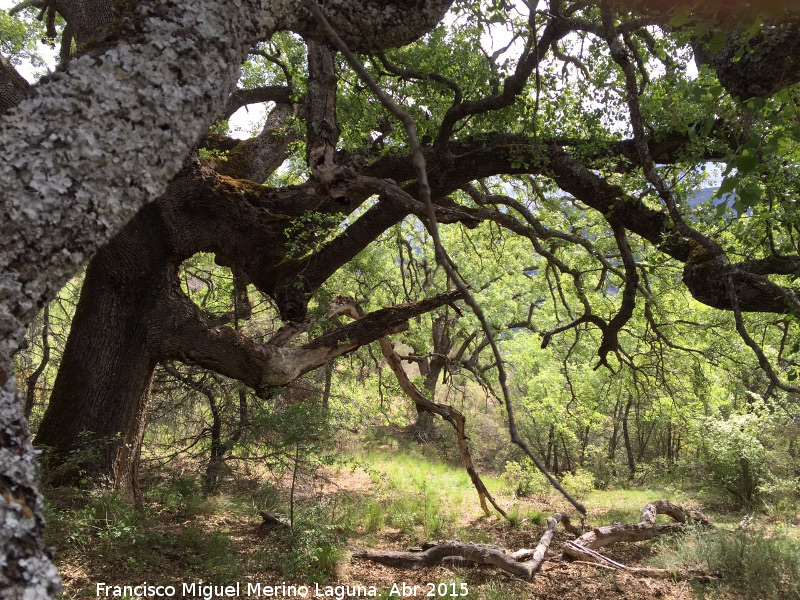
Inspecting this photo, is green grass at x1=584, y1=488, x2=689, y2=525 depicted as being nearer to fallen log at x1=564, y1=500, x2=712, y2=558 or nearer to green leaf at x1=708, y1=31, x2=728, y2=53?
fallen log at x1=564, y1=500, x2=712, y2=558

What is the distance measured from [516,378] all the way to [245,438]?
11212mm

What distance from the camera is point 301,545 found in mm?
4727

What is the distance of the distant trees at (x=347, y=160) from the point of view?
4.36 ft

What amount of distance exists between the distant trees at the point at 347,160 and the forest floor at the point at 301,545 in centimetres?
74

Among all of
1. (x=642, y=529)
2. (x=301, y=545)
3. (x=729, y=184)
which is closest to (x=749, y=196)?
(x=729, y=184)

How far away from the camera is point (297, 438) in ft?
16.3

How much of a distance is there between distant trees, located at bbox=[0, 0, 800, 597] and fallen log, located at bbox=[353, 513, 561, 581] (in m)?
2.24

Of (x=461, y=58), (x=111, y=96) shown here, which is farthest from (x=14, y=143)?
(x=461, y=58)

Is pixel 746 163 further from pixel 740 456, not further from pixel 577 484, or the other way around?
pixel 740 456

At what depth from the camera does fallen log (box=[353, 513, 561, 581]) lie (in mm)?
5188

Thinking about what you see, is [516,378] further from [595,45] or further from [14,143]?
[14,143]

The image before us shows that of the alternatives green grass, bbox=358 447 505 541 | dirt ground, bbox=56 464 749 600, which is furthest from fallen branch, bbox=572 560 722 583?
green grass, bbox=358 447 505 541

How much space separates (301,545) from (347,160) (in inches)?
142

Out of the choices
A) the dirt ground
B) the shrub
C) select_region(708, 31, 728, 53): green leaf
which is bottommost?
the dirt ground
